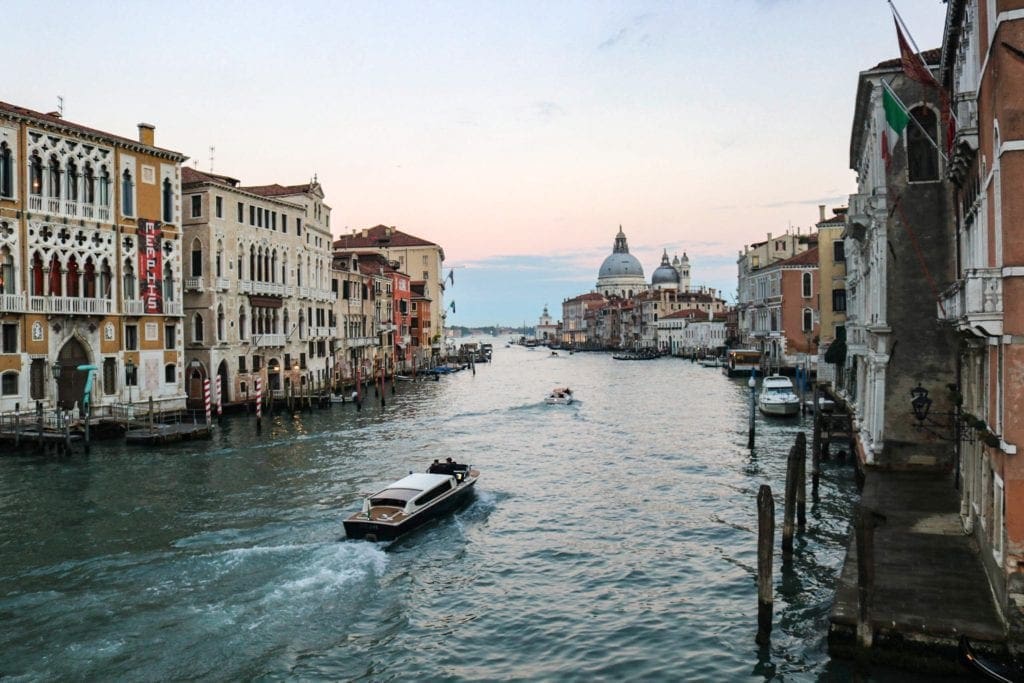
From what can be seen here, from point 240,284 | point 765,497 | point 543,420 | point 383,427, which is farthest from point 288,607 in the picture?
point 240,284

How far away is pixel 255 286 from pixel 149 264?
26.3 ft

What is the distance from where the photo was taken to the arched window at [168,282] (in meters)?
35.5

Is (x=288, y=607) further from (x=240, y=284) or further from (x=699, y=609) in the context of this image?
(x=240, y=284)

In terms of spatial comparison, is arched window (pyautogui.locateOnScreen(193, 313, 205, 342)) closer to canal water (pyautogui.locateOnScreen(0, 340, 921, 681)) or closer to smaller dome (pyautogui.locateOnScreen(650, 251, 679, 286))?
canal water (pyautogui.locateOnScreen(0, 340, 921, 681))

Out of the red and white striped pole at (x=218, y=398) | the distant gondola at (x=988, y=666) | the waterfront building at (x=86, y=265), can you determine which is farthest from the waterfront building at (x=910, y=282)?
the red and white striped pole at (x=218, y=398)

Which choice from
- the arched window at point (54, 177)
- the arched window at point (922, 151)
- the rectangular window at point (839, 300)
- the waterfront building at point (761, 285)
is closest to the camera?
the arched window at point (922, 151)

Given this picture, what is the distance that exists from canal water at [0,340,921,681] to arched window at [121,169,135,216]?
1043 cm

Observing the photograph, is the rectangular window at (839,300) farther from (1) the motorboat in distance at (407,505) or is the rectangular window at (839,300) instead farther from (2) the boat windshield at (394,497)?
(2) the boat windshield at (394,497)

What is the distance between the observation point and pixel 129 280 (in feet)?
111

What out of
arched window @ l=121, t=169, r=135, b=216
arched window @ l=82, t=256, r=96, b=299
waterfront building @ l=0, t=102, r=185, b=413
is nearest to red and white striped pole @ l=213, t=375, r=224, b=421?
waterfront building @ l=0, t=102, r=185, b=413

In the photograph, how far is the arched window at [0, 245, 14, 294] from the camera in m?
28.5

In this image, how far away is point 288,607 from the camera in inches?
512

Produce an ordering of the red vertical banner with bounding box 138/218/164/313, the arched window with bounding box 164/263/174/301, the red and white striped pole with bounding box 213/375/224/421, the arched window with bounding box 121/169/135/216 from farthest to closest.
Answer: the red and white striped pole with bounding box 213/375/224/421 → the arched window with bounding box 164/263/174/301 → the red vertical banner with bounding box 138/218/164/313 → the arched window with bounding box 121/169/135/216

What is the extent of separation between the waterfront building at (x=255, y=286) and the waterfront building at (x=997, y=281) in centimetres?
3386
